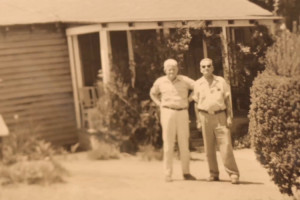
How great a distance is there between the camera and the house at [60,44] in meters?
13.4

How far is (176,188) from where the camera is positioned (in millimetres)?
8602

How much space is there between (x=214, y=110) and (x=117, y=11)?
5878 mm

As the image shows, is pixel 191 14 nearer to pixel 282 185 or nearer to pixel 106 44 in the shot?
pixel 106 44

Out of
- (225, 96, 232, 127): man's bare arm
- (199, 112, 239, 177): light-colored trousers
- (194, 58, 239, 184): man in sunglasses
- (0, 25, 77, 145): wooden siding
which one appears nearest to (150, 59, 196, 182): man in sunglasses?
(194, 58, 239, 184): man in sunglasses

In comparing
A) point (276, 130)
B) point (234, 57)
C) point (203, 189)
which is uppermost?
point (234, 57)

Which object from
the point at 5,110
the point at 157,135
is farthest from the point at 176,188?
the point at 5,110

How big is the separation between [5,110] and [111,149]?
9.78 feet

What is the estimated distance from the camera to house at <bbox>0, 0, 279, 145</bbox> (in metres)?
13.4

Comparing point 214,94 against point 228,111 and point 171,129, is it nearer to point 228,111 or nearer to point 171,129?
point 228,111

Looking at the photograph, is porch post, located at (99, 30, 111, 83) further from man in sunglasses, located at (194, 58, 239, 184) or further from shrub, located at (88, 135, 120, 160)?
man in sunglasses, located at (194, 58, 239, 184)

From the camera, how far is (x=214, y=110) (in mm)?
8531

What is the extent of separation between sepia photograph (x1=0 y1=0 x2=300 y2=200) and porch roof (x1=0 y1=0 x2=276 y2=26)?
0.04m

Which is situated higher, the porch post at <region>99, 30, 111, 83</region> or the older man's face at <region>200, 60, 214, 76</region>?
the porch post at <region>99, 30, 111, 83</region>

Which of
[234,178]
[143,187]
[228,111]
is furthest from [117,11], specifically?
[234,178]
